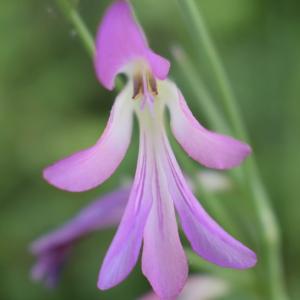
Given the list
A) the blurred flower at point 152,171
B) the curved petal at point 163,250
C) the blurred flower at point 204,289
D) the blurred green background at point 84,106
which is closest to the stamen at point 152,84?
the blurred flower at point 152,171

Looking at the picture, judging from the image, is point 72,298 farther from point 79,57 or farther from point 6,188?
point 79,57

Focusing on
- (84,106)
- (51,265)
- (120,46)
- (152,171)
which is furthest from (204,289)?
(84,106)

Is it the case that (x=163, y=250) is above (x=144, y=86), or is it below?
below

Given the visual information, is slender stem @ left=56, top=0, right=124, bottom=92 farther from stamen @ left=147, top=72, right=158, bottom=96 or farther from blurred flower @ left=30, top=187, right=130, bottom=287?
blurred flower @ left=30, top=187, right=130, bottom=287

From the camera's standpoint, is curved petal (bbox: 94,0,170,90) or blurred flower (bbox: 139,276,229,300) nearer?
curved petal (bbox: 94,0,170,90)

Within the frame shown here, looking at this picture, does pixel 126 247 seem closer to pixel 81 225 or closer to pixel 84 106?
pixel 81 225

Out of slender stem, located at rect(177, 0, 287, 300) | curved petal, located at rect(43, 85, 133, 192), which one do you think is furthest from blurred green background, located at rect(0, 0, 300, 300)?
curved petal, located at rect(43, 85, 133, 192)
